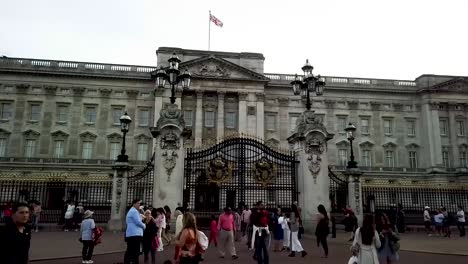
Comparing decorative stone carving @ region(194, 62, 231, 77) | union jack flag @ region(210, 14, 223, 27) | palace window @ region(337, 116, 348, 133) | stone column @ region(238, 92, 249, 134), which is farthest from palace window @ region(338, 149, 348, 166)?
union jack flag @ region(210, 14, 223, 27)

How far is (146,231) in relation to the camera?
10719 mm

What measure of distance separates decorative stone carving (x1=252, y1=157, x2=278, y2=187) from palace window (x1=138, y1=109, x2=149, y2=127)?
3471 centimetres

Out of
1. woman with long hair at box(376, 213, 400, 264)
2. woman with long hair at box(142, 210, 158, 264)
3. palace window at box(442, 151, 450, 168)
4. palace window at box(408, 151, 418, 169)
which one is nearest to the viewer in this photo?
woman with long hair at box(376, 213, 400, 264)

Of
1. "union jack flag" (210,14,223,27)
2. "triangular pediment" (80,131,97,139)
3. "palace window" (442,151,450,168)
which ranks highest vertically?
"union jack flag" (210,14,223,27)

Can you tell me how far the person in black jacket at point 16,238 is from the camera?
4.86 meters

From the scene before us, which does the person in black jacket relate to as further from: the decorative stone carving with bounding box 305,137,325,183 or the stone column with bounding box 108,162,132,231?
the decorative stone carving with bounding box 305,137,325,183

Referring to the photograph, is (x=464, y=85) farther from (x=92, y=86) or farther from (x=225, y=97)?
(x=92, y=86)

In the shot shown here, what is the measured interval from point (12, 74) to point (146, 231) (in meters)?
47.3

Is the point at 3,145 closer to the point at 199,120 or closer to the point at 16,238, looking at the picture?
the point at 199,120

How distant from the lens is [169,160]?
17.7 m

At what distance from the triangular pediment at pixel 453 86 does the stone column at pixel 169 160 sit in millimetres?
48856

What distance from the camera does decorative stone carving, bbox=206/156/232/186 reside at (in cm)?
1894

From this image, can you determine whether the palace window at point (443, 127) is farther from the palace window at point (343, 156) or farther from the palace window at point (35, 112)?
the palace window at point (35, 112)

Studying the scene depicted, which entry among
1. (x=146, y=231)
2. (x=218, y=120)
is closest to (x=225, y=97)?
(x=218, y=120)
